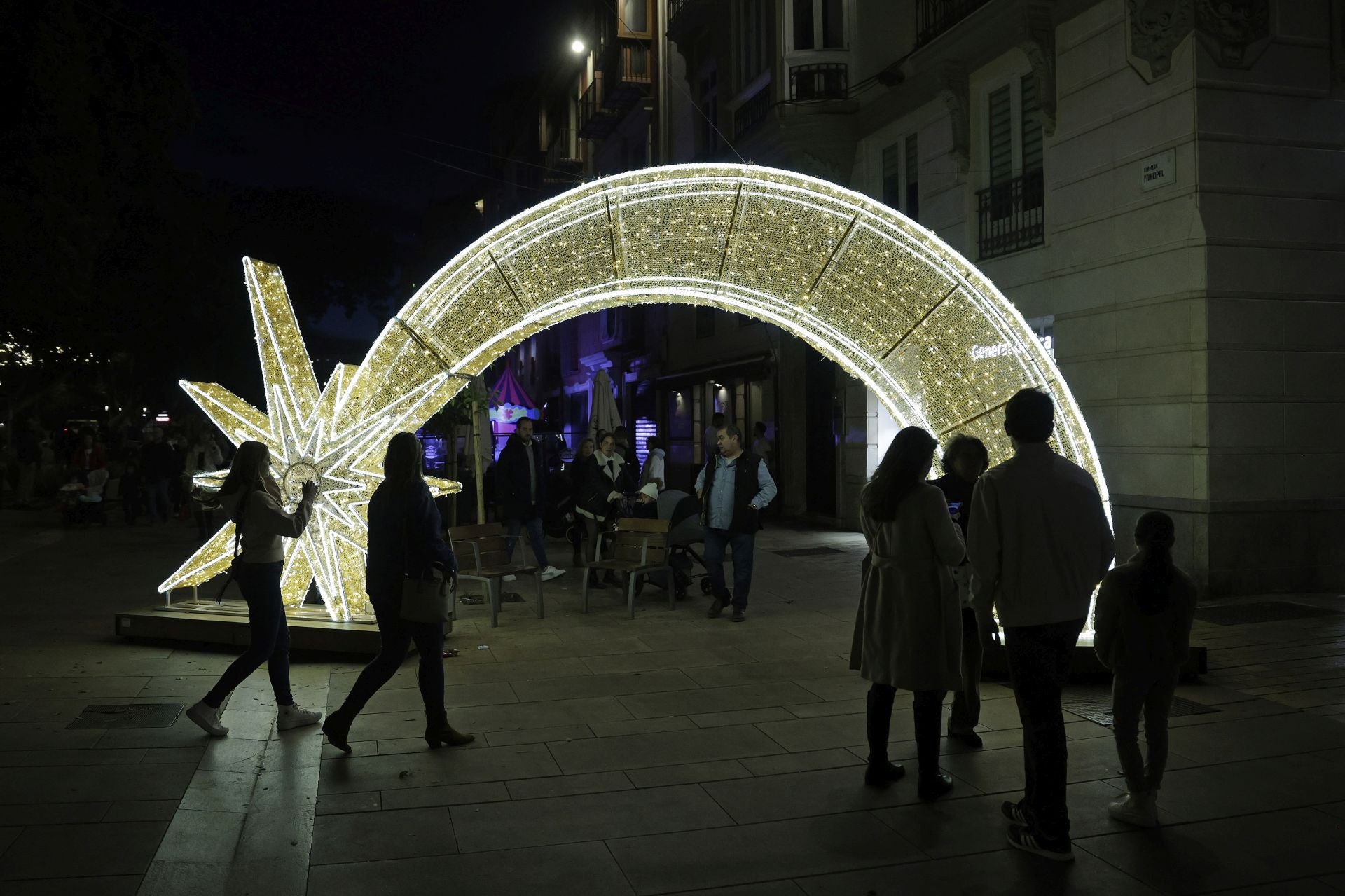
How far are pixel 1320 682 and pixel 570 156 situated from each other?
3569 centimetres

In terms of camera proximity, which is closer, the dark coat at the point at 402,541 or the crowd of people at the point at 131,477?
the dark coat at the point at 402,541

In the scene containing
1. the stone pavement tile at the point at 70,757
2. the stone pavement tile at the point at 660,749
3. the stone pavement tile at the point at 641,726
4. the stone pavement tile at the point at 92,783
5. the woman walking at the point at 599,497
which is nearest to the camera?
the stone pavement tile at the point at 92,783

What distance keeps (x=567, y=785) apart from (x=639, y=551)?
5.51 meters

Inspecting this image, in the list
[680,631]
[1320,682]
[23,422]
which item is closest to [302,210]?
[23,422]

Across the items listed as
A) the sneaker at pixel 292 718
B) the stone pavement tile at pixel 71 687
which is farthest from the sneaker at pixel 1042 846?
the stone pavement tile at pixel 71 687

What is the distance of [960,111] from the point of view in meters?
14.8

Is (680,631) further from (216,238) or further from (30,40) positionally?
(216,238)

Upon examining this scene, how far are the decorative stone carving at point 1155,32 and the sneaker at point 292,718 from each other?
970 cm

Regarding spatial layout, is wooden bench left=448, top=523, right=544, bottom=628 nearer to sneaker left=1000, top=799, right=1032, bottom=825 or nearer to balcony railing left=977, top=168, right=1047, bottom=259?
sneaker left=1000, top=799, right=1032, bottom=825

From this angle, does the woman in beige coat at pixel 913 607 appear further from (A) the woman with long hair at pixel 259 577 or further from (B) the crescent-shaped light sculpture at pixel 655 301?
(A) the woman with long hair at pixel 259 577

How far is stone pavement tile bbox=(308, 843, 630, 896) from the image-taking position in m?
4.21

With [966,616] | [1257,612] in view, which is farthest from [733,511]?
[1257,612]

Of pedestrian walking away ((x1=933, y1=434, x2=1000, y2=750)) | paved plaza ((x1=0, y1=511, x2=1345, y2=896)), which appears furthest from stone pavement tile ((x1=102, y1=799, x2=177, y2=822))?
pedestrian walking away ((x1=933, y1=434, x2=1000, y2=750))

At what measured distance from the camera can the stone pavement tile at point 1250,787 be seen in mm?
5023
